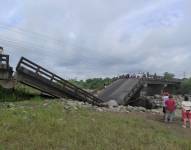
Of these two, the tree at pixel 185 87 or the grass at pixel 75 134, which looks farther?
the tree at pixel 185 87

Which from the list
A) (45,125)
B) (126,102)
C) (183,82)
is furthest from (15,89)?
(183,82)

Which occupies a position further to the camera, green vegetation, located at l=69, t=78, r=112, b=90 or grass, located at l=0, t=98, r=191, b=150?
green vegetation, located at l=69, t=78, r=112, b=90

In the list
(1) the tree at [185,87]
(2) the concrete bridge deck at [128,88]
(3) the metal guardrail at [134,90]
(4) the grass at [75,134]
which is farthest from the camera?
(1) the tree at [185,87]

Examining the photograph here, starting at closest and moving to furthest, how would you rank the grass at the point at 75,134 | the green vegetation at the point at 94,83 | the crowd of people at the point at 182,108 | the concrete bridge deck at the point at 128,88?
the grass at the point at 75,134 < the crowd of people at the point at 182,108 < the concrete bridge deck at the point at 128,88 < the green vegetation at the point at 94,83

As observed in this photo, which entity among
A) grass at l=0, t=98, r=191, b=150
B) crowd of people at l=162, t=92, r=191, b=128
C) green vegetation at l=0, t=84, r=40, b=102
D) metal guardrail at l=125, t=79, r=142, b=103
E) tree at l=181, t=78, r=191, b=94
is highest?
tree at l=181, t=78, r=191, b=94

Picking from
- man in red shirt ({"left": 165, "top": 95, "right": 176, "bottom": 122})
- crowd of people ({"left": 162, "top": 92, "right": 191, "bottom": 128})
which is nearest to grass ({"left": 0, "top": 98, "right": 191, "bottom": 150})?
crowd of people ({"left": 162, "top": 92, "right": 191, "bottom": 128})

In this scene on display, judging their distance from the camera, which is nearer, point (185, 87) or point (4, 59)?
point (4, 59)

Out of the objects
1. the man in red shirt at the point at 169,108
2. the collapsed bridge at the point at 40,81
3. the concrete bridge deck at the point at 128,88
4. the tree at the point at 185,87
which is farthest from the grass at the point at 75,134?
the tree at the point at 185,87

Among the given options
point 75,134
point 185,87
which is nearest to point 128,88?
point 185,87

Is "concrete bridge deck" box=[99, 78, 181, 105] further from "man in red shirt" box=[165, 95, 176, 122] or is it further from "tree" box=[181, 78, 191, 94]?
"man in red shirt" box=[165, 95, 176, 122]

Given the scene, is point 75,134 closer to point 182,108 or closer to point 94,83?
point 182,108

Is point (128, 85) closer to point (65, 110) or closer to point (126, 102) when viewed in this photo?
point (126, 102)

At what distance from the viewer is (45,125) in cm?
1395

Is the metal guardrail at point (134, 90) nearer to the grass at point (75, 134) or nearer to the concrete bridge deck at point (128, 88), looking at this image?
the concrete bridge deck at point (128, 88)
